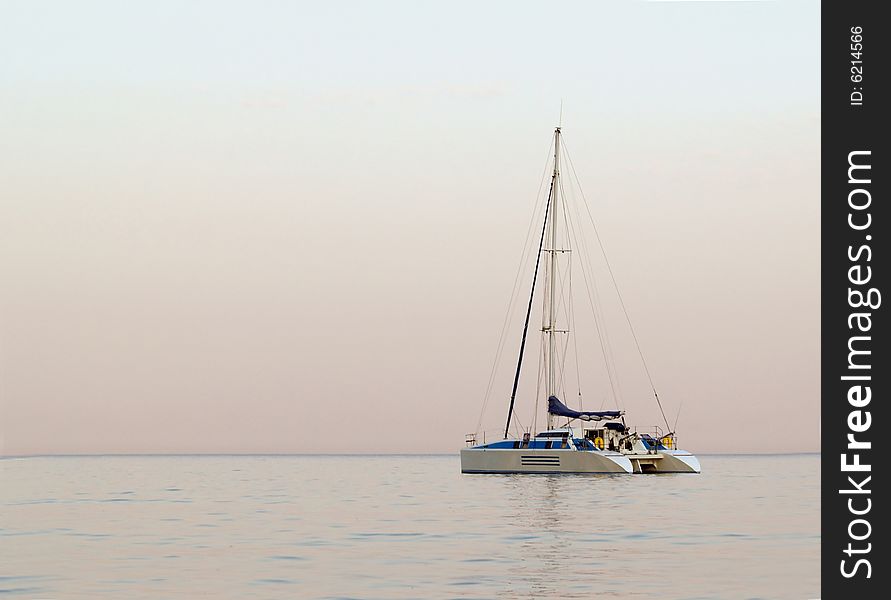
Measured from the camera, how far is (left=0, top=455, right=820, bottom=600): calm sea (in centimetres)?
3106

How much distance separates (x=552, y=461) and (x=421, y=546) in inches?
1589

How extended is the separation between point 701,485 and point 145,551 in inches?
1957

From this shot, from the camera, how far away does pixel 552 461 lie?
80188mm

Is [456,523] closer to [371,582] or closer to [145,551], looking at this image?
[145,551]

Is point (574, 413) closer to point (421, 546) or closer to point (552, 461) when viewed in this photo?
point (552, 461)

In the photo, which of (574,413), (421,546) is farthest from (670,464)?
(421,546)

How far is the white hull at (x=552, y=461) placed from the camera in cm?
7994

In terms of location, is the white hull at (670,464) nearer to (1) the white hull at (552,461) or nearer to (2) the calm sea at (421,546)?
(1) the white hull at (552,461)

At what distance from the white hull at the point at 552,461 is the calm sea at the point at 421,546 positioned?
766 centimetres

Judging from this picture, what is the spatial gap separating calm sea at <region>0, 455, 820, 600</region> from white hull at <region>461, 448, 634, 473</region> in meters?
7.66

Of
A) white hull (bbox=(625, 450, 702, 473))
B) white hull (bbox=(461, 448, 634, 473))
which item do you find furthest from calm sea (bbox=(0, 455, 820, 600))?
white hull (bbox=(625, 450, 702, 473))

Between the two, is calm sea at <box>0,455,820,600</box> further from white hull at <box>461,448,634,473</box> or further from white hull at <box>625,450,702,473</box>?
white hull at <box>625,450,702,473</box>
